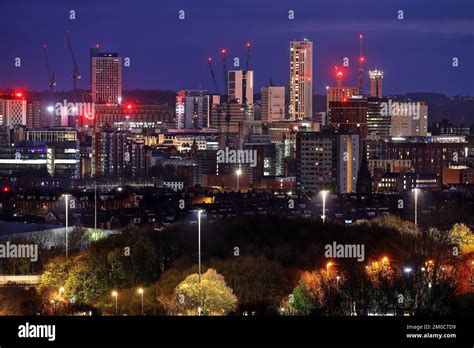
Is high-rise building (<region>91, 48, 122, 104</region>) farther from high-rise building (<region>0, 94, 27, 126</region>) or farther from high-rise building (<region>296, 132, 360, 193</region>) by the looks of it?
high-rise building (<region>296, 132, 360, 193</region>)

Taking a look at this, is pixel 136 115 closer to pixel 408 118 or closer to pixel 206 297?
pixel 408 118

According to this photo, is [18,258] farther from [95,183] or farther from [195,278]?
[95,183]

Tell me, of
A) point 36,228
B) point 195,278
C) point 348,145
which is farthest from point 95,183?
point 195,278

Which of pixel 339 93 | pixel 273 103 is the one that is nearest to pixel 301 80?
pixel 273 103

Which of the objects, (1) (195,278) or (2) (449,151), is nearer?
(1) (195,278)

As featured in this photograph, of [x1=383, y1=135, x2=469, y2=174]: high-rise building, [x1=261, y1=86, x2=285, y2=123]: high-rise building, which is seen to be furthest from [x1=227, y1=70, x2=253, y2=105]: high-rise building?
[x1=383, y1=135, x2=469, y2=174]: high-rise building

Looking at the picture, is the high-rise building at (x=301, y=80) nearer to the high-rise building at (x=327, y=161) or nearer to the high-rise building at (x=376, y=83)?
the high-rise building at (x=376, y=83)

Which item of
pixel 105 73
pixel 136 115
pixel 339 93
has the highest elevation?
pixel 105 73
